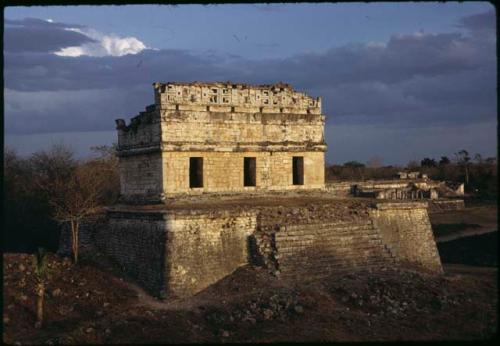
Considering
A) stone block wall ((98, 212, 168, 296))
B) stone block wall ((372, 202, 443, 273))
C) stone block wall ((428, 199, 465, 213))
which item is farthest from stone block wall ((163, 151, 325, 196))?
stone block wall ((428, 199, 465, 213))

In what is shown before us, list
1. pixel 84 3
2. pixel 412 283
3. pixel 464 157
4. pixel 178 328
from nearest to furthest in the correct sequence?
pixel 84 3 < pixel 178 328 < pixel 412 283 < pixel 464 157

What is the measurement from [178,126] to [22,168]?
1705 centimetres

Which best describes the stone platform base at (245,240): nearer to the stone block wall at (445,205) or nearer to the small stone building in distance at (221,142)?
the small stone building in distance at (221,142)

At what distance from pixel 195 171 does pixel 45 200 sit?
7878 millimetres

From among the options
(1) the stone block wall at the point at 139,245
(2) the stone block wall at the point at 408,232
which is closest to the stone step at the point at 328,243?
(2) the stone block wall at the point at 408,232

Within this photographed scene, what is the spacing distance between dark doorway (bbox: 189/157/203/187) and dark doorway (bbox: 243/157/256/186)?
1.70 metres

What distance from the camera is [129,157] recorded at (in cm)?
1869

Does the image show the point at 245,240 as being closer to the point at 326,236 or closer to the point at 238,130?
the point at 326,236

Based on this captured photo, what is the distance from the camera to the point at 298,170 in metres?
19.6

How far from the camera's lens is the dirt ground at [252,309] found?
11180 millimetres

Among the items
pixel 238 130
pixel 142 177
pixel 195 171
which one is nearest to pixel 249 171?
pixel 238 130

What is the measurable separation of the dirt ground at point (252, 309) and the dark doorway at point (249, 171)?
460 centimetres

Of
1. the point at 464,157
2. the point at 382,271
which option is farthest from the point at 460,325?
the point at 464,157

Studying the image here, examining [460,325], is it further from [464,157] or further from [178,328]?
[464,157]
